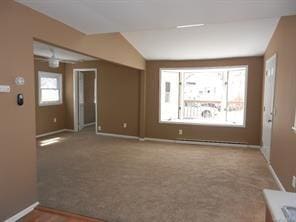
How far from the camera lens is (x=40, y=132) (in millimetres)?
6723

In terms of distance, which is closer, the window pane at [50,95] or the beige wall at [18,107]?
the beige wall at [18,107]

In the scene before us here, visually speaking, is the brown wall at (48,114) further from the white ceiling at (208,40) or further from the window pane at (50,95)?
the white ceiling at (208,40)

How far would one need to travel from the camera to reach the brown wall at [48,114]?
656 centimetres

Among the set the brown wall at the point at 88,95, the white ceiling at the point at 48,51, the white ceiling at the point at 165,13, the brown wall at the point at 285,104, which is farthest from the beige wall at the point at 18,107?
the brown wall at the point at 88,95

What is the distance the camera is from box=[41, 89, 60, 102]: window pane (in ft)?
22.5

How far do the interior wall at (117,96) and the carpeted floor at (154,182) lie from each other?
1.28 meters

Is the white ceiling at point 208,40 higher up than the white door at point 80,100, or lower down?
higher up

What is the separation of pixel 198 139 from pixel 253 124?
1460 mm

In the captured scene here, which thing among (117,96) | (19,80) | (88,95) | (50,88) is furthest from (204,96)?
(19,80)

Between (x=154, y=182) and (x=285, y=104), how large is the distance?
2.28 metres

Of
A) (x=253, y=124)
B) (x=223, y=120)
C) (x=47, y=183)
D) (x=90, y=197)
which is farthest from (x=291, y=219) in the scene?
(x=223, y=120)

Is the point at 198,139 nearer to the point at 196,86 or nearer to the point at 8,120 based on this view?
the point at 196,86

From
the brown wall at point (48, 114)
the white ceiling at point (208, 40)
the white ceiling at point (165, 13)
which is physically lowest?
the brown wall at point (48, 114)

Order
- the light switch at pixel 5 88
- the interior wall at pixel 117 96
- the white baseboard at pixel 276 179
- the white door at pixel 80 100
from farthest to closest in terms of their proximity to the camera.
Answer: the white door at pixel 80 100
the interior wall at pixel 117 96
the white baseboard at pixel 276 179
the light switch at pixel 5 88
